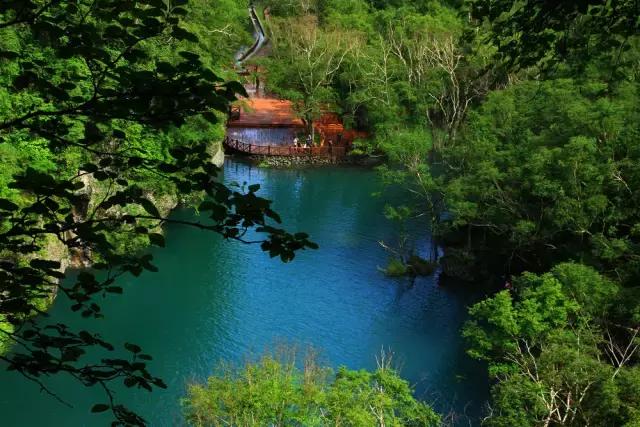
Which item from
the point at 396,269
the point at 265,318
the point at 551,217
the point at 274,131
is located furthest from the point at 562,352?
the point at 274,131

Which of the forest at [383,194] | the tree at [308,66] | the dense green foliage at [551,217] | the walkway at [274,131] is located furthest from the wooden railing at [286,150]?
the dense green foliage at [551,217]

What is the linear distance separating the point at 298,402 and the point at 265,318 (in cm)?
665

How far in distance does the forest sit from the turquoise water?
0.72 m

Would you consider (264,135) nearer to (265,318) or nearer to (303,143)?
(303,143)

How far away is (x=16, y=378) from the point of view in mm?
14055

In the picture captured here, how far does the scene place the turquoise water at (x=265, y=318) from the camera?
1369 centimetres

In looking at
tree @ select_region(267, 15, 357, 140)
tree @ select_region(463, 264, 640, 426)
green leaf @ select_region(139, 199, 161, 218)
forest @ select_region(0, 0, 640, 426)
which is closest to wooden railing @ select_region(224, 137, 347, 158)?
tree @ select_region(267, 15, 357, 140)

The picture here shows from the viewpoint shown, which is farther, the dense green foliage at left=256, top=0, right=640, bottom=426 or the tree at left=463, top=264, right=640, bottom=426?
the tree at left=463, top=264, right=640, bottom=426

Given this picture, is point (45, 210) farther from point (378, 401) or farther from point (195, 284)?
point (195, 284)

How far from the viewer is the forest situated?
3.07 m

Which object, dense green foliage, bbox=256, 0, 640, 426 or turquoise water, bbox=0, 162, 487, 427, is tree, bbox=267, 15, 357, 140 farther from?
turquoise water, bbox=0, 162, 487, 427

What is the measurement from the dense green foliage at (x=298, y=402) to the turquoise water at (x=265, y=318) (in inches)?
81.0

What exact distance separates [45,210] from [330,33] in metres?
31.4

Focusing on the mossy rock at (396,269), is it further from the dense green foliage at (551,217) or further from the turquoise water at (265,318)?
the turquoise water at (265,318)
